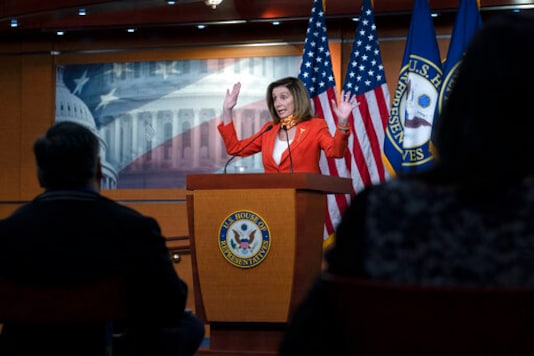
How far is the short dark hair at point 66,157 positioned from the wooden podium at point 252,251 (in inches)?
72.3

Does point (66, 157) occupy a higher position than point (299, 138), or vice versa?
point (299, 138)

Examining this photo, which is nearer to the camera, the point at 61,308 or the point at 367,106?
the point at 61,308

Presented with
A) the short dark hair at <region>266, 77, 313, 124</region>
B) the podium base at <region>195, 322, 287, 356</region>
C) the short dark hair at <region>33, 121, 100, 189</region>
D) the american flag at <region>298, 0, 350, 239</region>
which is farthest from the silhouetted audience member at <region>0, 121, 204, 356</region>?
the american flag at <region>298, 0, 350, 239</region>

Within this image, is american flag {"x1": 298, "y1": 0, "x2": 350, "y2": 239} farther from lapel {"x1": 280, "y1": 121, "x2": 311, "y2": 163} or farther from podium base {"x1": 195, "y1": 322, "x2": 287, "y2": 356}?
podium base {"x1": 195, "y1": 322, "x2": 287, "y2": 356}

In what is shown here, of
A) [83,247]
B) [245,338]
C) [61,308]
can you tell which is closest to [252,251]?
[245,338]

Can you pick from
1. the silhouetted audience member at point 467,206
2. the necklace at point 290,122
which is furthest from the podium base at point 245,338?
the silhouetted audience member at point 467,206

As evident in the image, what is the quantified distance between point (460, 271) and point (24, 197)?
288 inches

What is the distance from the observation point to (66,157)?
2.48m

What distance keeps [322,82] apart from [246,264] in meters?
2.56

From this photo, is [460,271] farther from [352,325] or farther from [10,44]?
[10,44]

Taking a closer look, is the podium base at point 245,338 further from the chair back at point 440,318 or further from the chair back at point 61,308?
the chair back at point 440,318

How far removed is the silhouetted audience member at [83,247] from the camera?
227 cm

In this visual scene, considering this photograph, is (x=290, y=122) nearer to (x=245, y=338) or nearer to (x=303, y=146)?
(x=303, y=146)

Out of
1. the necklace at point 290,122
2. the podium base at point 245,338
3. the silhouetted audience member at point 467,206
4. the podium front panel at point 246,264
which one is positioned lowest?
the podium base at point 245,338
